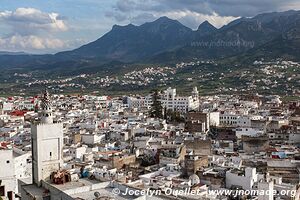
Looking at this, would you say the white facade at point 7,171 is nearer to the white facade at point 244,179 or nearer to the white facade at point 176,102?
the white facade at point 244,179

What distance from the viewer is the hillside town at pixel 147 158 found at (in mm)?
17078

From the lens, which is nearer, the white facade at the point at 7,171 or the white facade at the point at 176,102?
the white facade at the point at 7,171

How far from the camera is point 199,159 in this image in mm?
25516

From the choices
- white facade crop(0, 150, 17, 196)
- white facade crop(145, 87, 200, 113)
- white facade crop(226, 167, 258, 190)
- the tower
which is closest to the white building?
white facade crop(0, 150, 17, 196)

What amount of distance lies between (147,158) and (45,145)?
13.4 meters

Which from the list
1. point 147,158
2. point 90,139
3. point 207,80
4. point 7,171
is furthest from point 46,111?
point 207,80

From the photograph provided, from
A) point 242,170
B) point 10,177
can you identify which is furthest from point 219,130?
point 10,177

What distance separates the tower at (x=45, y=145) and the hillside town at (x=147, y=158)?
0.12 ft

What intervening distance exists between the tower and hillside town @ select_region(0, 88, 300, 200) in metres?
0.04

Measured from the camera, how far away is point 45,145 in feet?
56.2

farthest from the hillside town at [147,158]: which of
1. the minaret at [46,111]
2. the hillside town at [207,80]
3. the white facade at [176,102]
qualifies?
the hillside town at [207,80]

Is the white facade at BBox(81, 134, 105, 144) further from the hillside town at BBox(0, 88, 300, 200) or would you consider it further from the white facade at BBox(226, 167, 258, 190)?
the white facade at BBox(226, 167, 258, 190)

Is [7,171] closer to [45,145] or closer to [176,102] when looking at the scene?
[45,145]

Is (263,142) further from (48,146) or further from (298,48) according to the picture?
(298,48)
